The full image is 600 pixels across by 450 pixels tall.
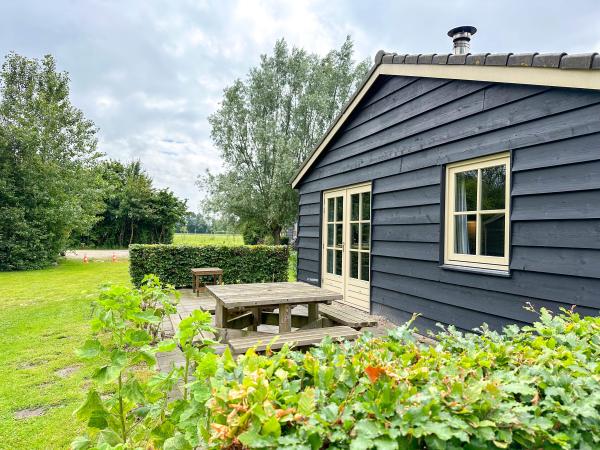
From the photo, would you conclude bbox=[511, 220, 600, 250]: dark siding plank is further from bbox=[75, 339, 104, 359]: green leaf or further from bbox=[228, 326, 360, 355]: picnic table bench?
bbox=[75, 339, 104, 359]: green leaf

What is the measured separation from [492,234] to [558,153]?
3.01 ft

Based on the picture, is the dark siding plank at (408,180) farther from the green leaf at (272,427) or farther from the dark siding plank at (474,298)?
the green leaf at (272,427)

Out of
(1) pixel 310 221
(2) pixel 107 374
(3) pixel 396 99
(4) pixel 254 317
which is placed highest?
(3) pixel 396 99

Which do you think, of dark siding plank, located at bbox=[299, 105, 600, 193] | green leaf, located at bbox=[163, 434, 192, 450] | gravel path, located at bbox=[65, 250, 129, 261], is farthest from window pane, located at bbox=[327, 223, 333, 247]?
→ gravel path, located at bbox=[65, 250, 129, 261]

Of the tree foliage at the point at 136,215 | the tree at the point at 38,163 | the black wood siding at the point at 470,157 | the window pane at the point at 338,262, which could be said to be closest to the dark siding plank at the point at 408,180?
the black wood siding at the point at 470,157

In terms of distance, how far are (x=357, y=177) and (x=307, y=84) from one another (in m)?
11.3

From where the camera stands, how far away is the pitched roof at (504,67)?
8.84 feet

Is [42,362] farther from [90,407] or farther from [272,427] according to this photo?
→ [272,427]

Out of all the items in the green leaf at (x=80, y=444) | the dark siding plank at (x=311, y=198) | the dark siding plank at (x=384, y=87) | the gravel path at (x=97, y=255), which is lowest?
the gravel path at (x=97, y=255)

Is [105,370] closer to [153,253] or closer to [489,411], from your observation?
[489,411]

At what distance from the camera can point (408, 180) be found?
4609 millimetres

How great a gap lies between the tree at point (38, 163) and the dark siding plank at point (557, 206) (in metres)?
13.1

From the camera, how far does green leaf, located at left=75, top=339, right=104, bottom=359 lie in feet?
4.81

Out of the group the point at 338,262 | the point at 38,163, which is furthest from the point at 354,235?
the point at 38,163
